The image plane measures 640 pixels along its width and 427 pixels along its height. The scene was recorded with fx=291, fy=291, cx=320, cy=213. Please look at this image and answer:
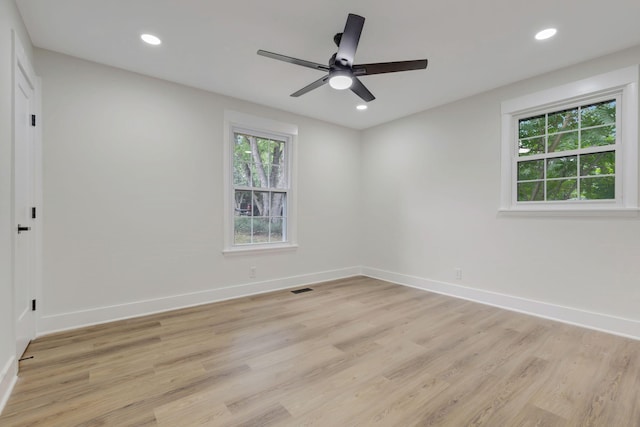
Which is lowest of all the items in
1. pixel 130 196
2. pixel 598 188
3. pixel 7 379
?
pixel 7 379

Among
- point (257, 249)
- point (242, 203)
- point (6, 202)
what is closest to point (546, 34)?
point (242, 203)

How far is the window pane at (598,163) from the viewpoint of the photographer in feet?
9.40

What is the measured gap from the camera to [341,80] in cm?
240

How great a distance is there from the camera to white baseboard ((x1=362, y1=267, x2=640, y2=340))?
9.03 feet

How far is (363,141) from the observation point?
5.40 m

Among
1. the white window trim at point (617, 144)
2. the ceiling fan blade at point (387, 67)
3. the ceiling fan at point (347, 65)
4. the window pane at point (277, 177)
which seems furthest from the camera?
the window pane at point (277, 177)

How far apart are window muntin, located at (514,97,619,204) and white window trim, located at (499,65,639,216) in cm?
6

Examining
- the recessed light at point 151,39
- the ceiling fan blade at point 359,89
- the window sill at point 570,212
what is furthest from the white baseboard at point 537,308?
the recessed light at point 151,39

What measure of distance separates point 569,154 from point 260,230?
3849 millimetres

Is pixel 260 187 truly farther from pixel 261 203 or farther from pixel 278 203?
pixel 278 203

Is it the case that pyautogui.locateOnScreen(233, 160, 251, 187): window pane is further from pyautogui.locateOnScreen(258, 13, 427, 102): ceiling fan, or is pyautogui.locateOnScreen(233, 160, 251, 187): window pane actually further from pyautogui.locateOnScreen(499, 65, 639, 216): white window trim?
pyautogui.locateOnScreen(499, 65, 639, 216): white window trim

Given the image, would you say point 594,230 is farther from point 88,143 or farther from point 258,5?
point 88,143

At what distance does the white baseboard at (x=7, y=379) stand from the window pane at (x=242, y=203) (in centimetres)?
246

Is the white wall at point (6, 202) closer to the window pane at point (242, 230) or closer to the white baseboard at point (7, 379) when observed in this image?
the white baseboard at point (7, 379)
